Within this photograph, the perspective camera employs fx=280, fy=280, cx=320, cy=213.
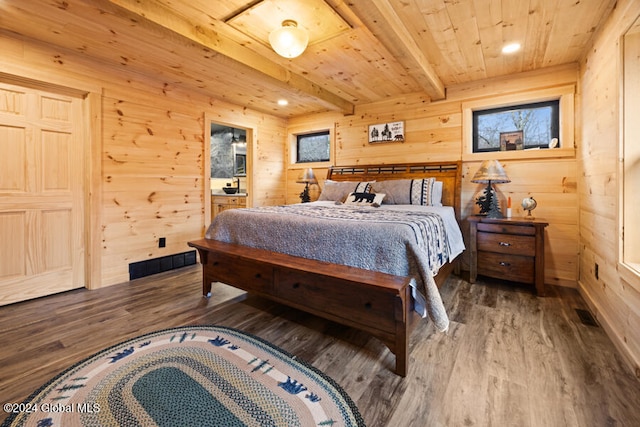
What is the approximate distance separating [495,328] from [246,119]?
13.7ft

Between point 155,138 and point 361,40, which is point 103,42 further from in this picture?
point 361,40

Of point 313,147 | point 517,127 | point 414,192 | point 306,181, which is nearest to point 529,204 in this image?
point 517,127

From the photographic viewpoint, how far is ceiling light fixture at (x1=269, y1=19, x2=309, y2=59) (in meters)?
2.14

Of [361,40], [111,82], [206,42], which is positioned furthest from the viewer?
[111,82]

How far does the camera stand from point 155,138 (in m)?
3.36

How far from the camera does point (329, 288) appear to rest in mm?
1849

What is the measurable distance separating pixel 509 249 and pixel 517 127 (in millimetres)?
1524

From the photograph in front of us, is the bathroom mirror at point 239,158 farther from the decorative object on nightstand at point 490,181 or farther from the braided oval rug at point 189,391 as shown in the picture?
the braided oval rug at point 189,391

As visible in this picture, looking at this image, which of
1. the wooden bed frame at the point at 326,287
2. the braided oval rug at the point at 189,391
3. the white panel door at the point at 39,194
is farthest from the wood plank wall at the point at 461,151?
the white panel door at the point at 39,194

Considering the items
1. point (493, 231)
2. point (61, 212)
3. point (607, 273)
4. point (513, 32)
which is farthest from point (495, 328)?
point (61, 212)

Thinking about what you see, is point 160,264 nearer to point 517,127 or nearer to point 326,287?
point 326,287

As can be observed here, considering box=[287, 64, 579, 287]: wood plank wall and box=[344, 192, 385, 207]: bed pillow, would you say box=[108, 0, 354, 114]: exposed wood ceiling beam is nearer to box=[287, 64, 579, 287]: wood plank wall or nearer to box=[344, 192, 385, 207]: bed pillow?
box=[287, 64, 579, 287]: wood plank wall

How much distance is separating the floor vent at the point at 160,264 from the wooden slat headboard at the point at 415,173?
2431 millimetres

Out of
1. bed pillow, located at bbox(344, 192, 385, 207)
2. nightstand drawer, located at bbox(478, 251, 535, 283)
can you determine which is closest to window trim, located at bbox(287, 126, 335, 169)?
bed pillow, located at bbox(344, 192, 385, 207)
